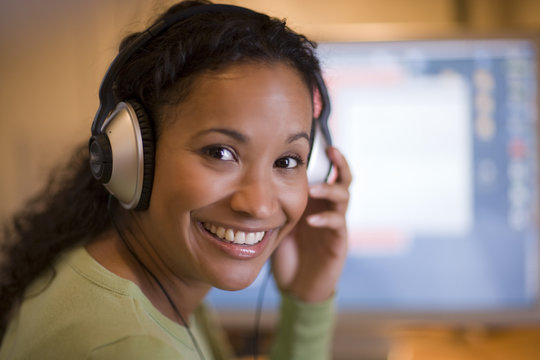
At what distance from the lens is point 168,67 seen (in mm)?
572

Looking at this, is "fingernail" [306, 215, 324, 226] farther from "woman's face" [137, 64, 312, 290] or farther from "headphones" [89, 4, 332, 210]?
"headphones" [89, 4, 332, 210]

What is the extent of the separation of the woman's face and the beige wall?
810mm

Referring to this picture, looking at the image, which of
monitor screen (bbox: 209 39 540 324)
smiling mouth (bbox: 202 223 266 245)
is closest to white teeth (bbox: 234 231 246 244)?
smiling mouth (bbox: 202 223 266 245)

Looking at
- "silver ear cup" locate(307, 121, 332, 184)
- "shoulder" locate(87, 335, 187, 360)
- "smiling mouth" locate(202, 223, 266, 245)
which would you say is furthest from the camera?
"silver ear cup" locate(307, 121, 332, 184)

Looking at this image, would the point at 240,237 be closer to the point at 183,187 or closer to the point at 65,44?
the point at 183,187

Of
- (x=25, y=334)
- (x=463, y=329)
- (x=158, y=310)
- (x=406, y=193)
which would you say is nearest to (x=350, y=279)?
(x=406, y=193)

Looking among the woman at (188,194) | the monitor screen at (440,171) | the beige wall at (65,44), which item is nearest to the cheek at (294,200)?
the woman at (188,194)

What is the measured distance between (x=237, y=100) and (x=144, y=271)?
25 cm

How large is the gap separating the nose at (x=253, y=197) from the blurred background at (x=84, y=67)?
694 millimetres

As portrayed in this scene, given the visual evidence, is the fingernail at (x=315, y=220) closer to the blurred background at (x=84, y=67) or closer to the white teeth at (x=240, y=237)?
the white teeth at (x=240, y=237)

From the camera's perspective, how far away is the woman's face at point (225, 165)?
0.57 metres

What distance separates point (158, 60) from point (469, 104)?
31.8 inches

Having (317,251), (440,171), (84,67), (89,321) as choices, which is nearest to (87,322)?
(89,321)

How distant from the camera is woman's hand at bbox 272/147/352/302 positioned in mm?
812
